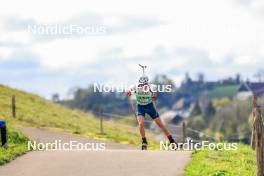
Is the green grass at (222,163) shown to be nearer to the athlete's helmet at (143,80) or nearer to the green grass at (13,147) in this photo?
the athlete's helmet at (143,80)

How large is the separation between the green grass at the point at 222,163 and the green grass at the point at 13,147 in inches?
195

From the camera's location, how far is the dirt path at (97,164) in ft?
52.7

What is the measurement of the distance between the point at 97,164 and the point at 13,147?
164 inches

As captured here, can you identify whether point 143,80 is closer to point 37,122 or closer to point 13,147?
point 13,147

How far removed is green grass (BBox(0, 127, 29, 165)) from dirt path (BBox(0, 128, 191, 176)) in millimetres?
229

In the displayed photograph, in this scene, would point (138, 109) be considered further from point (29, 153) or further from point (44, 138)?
point (44, 138)

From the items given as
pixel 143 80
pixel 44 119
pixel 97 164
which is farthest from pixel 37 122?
pixel 97 164

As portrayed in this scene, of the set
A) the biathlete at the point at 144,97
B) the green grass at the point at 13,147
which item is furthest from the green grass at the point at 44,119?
the biathlete at the point at 144,97

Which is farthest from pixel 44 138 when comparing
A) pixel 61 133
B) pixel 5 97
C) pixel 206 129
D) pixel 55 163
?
pixel 206 129

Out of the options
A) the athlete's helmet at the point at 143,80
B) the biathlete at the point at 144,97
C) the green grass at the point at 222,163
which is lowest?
the green grass at the point at 222,163

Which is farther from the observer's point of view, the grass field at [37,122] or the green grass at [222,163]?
the grass field at [37,122]

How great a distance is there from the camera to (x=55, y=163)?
57.1 feet

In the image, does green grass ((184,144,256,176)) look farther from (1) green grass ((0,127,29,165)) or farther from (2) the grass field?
(2) the grass field

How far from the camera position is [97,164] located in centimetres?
1716
